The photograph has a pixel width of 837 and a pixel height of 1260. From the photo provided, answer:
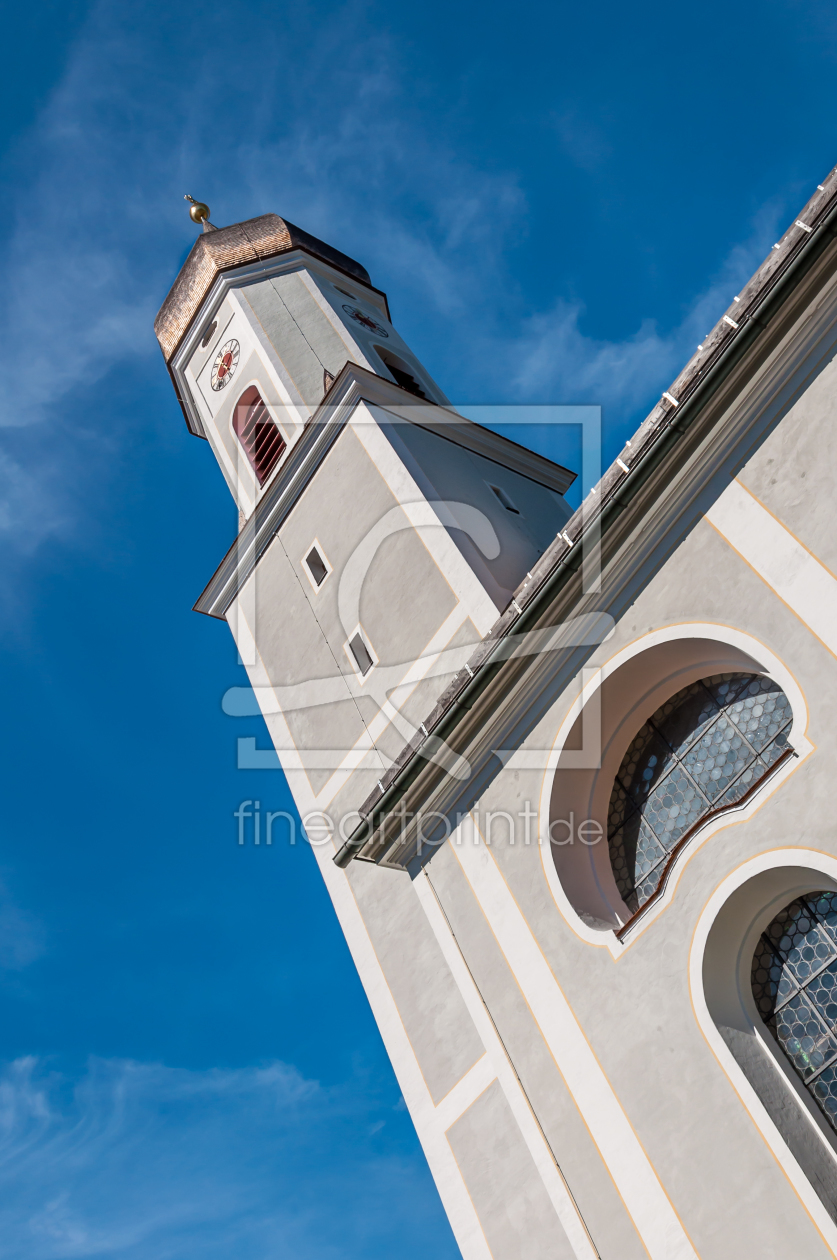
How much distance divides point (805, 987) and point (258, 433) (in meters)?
14.5

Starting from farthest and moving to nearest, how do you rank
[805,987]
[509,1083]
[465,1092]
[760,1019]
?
[465,1092], [509,1083], [760,1019], [805,987]

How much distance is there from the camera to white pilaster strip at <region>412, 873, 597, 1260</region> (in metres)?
9.62

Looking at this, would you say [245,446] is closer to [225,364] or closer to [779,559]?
[225,364]

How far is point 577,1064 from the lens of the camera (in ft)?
32.9

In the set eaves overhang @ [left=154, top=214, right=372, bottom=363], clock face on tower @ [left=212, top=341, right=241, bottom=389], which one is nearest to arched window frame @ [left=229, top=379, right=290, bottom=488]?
clock face on tower @ [left=212, top=341, right=241, bottom=389]

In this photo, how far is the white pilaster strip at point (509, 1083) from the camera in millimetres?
9625

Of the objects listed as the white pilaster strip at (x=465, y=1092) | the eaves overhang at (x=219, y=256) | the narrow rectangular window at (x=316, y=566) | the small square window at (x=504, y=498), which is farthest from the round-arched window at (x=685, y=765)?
the eaves overhang at (x=219, y=256)

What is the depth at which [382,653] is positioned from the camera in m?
15.2

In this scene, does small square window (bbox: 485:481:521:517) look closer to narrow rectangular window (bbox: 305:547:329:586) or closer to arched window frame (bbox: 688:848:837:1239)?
narrow rectangular window (bbox: 305:547:329:586)

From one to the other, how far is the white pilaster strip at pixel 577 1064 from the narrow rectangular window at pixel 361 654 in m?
3.87

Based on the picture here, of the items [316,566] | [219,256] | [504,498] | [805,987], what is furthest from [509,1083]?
[219,256]

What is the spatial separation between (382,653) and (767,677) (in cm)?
628

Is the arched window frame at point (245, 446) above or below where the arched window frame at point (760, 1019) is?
above

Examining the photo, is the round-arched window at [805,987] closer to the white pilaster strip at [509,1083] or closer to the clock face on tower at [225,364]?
the white pilaster strip at [509,1083]
